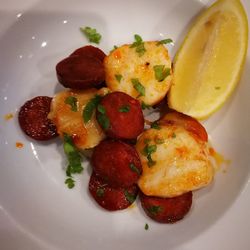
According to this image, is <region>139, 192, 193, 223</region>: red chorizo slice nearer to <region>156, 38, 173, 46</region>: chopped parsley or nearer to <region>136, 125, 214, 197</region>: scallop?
<region>136, 125, 214, 197</region>: scallop

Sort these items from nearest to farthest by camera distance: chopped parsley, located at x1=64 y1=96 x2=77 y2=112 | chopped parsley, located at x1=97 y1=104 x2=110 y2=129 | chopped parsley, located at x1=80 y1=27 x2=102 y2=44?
chopped parsley, located at x1=97 y1=104 x2=110 y2=129, chopped parsley, located at x1=64 y1=96 x2=77 y2=112, chopped parsley, located at x1=80 y1=27 x2=102 y2=44

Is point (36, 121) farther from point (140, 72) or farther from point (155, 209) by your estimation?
point (155, 209)

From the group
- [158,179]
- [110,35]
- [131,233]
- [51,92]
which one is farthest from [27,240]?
[110,35]

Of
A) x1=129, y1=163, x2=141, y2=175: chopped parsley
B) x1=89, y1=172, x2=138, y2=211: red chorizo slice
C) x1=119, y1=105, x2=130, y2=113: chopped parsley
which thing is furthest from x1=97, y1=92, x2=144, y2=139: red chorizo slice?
x1=89, y1=172, x2=138, y2=211: red chorizo slice

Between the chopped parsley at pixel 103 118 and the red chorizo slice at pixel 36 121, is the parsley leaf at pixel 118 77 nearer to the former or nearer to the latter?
the chopped parsley at pixel 103 118

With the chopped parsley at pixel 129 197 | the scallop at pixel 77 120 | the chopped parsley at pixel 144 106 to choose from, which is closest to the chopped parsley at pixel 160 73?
the chopped parsley at pixel 144 106

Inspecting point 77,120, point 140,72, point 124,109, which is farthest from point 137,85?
point 77,120

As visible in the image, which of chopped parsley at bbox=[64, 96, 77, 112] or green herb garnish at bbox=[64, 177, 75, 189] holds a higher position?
chopped parsley at bbox=[64, 96, 77, 112]
